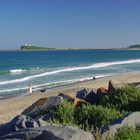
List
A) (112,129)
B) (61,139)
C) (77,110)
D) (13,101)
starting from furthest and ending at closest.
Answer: (13,101), (77,110), (112,129), (61,139)

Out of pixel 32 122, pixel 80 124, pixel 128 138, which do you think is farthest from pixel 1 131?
pixel 128 138

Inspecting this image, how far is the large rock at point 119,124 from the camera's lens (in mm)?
8070

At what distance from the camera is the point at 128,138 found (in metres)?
7.98

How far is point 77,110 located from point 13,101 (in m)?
15.0

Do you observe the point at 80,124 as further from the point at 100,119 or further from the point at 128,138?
the point at 128,138

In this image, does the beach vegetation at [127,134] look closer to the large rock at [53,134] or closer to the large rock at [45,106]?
the large rock at [53,134]

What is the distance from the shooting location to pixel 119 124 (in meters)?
8.44

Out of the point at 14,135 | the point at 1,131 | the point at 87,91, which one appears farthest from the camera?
the point at 87,91

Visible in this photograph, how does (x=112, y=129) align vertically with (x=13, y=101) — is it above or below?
above

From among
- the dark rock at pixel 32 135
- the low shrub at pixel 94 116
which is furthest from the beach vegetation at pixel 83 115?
the dark rock at pixel 32 135

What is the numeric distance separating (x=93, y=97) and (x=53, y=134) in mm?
5859

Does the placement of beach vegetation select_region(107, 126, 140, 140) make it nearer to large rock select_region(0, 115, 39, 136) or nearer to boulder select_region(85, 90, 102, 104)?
large rock select_region(0, 115, 39, 136)

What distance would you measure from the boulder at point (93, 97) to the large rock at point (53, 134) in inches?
200

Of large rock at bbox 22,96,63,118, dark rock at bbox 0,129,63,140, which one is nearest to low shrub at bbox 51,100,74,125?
large rock at bbox 22,96,63,118
